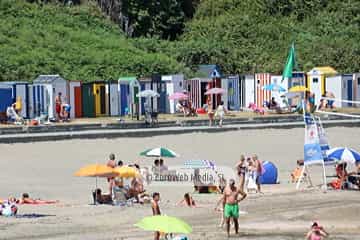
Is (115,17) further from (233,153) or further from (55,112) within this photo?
(233,153)

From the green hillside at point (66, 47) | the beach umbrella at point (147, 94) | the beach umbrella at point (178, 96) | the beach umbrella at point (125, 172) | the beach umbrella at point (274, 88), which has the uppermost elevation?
the green hillside at point (66, 47)

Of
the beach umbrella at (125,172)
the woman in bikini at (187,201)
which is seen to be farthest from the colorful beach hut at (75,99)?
the woman in bikini at (187,201)

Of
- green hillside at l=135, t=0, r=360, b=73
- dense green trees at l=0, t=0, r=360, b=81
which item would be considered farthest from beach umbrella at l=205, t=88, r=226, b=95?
green hillside at l=135, t=0, r=360, b=73

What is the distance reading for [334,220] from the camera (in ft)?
76.6

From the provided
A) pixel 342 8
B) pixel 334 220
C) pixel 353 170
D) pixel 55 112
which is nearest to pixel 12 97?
pixel 55 112

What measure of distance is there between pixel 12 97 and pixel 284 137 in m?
10.9

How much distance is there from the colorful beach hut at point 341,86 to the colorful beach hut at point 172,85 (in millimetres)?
7583

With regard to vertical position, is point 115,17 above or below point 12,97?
above

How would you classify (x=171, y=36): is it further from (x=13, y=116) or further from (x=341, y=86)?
(x=13, y=116)

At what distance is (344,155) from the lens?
27812 mm

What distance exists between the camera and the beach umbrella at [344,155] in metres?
27.6

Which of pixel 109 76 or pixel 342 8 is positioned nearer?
pixel 109 76

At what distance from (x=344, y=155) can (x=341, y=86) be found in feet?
74.3

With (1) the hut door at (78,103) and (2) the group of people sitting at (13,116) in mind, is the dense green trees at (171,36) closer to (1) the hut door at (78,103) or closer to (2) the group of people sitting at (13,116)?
(1) the hut door at (78,103)
